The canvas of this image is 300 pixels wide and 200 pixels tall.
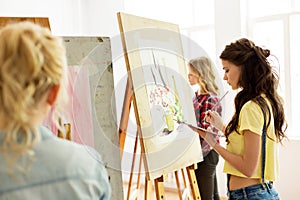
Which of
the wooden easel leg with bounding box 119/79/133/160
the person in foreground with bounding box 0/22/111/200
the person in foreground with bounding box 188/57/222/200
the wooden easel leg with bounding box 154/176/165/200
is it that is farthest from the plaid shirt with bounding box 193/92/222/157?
the person in foreground with bounding box 0/22/111/200

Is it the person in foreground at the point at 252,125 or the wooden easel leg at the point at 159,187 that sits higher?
the person in foreground at the point at 252,125

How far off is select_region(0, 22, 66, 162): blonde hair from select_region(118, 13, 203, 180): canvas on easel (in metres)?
1.13

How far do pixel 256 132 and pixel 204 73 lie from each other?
121 centimetres

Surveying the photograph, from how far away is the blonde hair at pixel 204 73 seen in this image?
2580 mm

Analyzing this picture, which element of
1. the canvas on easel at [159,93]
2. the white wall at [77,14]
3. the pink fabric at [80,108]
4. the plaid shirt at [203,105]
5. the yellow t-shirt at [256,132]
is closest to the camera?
the yellow t-shirt at [256,132]

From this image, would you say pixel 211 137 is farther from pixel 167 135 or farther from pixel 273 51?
pixel 273 51

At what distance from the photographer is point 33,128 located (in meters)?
0.78

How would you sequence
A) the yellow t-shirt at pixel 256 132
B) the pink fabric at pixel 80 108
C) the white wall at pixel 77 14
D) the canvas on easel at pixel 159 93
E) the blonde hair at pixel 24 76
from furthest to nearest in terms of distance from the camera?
the white wall at pixel 77 14 → the canvas on easel at pixel 159 93 → the pink fabric at pixel 80 108 → the yellow t-shirt at pixel 256 132 → the blonde hair at pixel 24 76

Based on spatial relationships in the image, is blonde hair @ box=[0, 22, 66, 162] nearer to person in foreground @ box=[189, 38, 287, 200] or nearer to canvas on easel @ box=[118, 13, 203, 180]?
person in foreground @ box=[189, 38, 287, 200]

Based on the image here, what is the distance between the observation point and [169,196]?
3.79m

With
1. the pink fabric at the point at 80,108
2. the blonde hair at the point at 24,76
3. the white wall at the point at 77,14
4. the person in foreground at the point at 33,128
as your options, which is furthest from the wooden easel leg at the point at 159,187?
the white wall at the point at 77,14

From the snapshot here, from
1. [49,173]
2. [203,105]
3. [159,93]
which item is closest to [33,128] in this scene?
[49,173]

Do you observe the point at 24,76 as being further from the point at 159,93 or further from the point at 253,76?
the point at 159,93

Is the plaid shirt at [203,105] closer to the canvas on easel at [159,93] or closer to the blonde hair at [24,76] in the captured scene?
the canvas on easel at [159,93]
